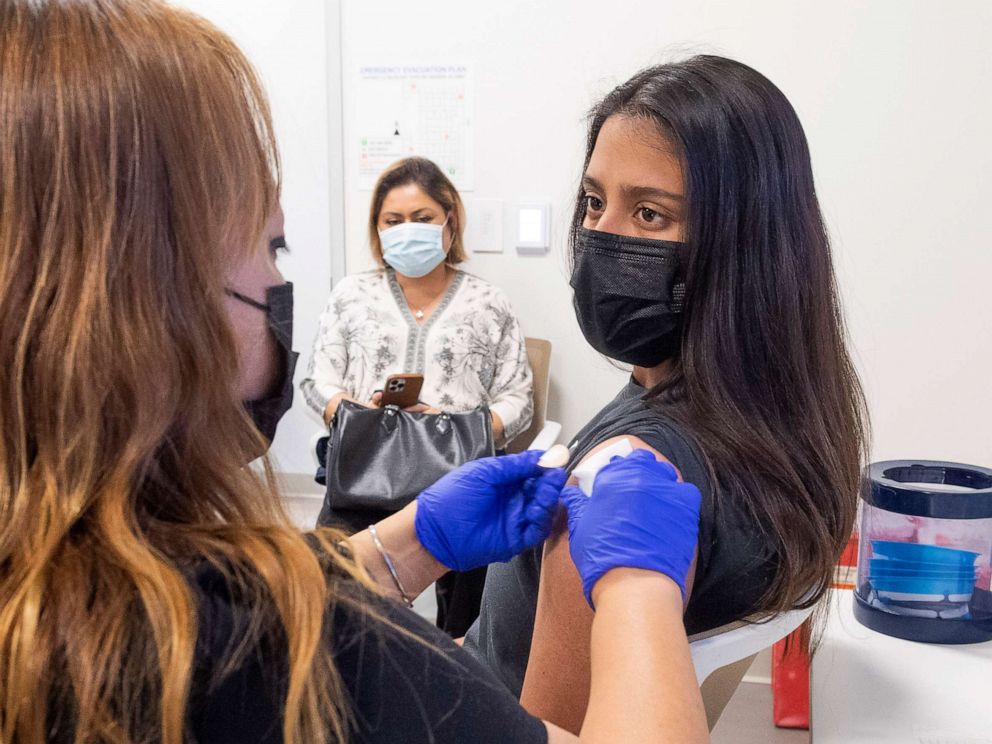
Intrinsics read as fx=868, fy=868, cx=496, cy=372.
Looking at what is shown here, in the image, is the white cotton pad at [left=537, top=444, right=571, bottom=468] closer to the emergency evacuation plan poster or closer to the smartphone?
the smartphone

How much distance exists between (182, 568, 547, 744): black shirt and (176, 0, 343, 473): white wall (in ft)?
8.28

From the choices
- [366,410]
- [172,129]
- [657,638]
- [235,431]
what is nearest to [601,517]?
[657,638]

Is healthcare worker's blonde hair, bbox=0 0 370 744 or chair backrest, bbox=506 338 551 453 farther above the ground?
healthcare worker's blonde hair, bbox=0 0 370 744

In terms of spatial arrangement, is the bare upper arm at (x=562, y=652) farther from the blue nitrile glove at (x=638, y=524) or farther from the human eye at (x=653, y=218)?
the human eye at (x=653, y=218)

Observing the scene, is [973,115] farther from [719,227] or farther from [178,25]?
[178,25]

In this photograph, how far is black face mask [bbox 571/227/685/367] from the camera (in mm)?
1122

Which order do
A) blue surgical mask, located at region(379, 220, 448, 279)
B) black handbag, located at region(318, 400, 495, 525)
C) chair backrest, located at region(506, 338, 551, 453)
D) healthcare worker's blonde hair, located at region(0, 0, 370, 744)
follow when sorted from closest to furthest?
healthcare worker's blonde hair, located at region(0, 0, 370, 744) < black handbag, located at region(318, 400, 495, 525) < blue surgical mask, located at region(379, 220, 448, 279) < chair backrest, located at region(506, 338, 551, 453)

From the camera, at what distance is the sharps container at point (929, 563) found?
125 centimetres

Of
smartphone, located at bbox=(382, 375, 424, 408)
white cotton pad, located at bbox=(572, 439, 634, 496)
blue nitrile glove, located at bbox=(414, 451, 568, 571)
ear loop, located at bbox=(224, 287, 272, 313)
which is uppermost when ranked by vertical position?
ear loop, located at bbox=(224, 287, 272, 313)

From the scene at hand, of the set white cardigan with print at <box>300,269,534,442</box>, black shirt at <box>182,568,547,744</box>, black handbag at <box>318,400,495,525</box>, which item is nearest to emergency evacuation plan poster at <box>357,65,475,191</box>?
white cardigan with print at <box>300,269,534,442</box>

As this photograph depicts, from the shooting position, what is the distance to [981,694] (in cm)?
115

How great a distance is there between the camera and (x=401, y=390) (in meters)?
2.44

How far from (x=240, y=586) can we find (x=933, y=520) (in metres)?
1.06

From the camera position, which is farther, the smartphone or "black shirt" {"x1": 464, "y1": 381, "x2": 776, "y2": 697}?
the smartphone
